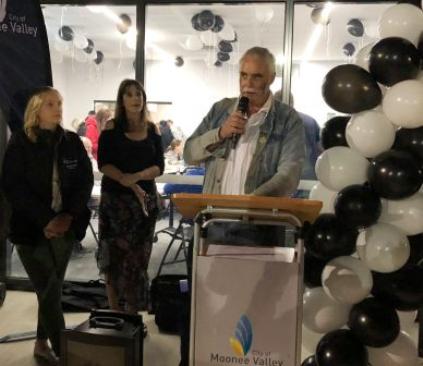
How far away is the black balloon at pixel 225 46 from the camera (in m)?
5.99

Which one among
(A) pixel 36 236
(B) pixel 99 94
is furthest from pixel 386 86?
(B) pixel 99 94

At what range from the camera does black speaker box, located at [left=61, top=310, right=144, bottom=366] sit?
2.06 meters

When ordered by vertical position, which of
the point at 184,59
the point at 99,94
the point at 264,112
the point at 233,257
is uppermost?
the point at 184,59

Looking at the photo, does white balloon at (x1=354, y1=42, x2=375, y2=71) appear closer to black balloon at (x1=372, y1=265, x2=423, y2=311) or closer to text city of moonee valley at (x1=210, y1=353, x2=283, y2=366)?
black balloon at (x1=372, y1=265, x2=423, y2=311)

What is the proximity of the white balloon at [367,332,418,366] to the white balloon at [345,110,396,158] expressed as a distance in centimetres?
74

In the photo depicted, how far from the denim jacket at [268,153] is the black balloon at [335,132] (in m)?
0.10

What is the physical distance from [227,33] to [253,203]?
4.12 meters

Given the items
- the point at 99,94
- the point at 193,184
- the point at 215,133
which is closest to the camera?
the point at 215,133

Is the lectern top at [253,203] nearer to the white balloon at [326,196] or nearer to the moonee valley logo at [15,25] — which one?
the white balloon at [326,196]

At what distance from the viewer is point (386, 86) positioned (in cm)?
176

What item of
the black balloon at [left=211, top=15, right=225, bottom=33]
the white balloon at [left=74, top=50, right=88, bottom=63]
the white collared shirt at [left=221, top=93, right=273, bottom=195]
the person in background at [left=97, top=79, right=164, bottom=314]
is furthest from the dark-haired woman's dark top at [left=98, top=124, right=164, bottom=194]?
the white balloon at [left=74, top=50, right=88, bottom=63]

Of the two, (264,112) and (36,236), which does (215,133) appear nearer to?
(264,112)

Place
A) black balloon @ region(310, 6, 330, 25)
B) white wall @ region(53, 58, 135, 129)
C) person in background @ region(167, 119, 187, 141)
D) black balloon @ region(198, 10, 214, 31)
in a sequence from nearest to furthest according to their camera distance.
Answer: black balloon @ region(310, 6, 330, 25) → black balloon @ region(198, 10, 214, 31) → white wall @ region(53, 58, 135, 129) → person in background @ region(167, 119, 187, 141)

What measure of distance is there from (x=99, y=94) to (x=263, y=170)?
553cm
